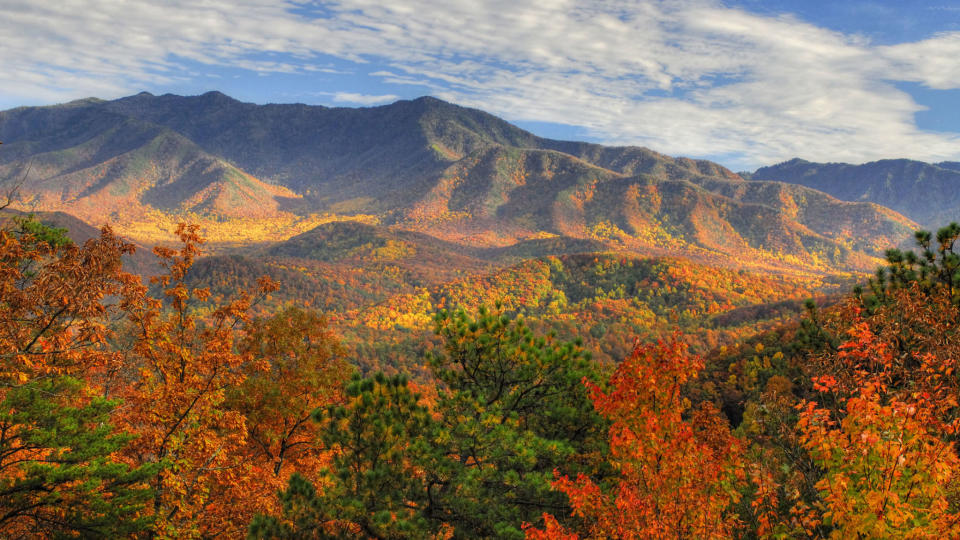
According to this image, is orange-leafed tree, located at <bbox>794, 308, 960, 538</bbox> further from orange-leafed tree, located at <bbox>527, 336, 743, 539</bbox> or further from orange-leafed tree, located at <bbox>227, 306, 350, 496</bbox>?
orange-leafed tree, located at <bbox>227, 306, 350, 496</bbox>

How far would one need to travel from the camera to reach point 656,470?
44.2 feet

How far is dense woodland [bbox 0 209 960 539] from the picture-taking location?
35.8ft

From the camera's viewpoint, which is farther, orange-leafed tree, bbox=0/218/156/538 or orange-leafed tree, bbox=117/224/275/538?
orange-leafed tree, bbox=117/224/275/538

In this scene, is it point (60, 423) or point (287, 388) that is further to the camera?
point (287, 388)

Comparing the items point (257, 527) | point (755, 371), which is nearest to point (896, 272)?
point (257, 527)

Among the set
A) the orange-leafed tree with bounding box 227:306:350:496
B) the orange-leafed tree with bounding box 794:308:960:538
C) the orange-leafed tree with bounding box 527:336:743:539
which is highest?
the orange-leafed tree with bounding box 794:308:960:538

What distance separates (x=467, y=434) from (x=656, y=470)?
5.31m

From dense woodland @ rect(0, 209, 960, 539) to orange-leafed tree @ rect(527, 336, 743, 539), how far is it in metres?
0.07

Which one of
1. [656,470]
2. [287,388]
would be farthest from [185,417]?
[656,470]

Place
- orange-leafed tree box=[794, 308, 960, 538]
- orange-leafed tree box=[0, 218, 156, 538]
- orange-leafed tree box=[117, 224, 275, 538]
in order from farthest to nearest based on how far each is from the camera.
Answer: orange-leafed tree box=[117, 224, 275, 538] < orange-leafed tree box=[0, 218, 156, 538] < orange-leafed tree box=[794, 308, 960, 538]

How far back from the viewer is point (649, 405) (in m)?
14.1

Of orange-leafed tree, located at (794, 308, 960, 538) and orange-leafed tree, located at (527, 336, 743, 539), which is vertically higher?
orange-leafed tree, located at (794, 308, 960, 538)

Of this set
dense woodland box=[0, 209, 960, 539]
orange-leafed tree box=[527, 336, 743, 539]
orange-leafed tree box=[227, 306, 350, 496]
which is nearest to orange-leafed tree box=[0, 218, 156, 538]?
dense woodland box=[0, 209, 960, 539]

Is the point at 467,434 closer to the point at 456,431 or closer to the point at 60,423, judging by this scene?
the point at 456,431
